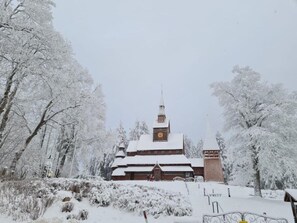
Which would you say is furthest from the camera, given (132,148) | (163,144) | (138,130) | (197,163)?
(138,130)

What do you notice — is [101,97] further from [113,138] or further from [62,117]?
[62,117]

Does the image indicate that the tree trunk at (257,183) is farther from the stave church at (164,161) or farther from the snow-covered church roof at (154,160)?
the snow-covered church roof at (154,160)

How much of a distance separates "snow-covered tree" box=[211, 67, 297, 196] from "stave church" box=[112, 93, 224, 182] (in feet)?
56.8

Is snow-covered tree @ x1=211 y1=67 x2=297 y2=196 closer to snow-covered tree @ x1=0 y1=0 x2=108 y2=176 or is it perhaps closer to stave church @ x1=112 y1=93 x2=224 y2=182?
snow-covered tree @ x1=0 y1=0 x2=108 y2=176

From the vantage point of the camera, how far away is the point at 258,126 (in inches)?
841

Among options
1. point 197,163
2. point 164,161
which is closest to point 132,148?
point 164,161

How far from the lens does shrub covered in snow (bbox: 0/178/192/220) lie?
10.9 m

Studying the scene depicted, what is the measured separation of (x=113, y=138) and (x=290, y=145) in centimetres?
1691

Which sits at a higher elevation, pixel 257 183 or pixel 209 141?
pixel 209 141

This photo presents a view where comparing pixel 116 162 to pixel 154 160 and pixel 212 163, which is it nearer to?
pixel 154 160

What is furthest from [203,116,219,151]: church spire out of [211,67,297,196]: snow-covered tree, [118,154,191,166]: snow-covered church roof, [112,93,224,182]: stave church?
[211,67,297,196]: snow-covered tree

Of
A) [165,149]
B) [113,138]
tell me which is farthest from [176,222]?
[165,149]

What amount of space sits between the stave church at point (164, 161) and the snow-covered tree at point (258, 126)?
1731cm

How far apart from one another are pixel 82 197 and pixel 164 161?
2739cm
